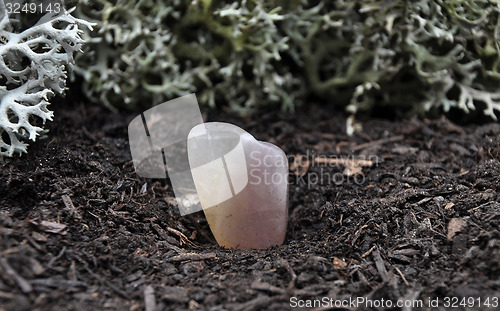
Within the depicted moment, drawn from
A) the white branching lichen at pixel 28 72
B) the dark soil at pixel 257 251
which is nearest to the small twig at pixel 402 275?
the dark soil at pixel 257 251

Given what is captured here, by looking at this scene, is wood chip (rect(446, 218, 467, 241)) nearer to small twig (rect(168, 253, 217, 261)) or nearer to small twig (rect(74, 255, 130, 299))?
small twig (rect(168, 253, 217, 261))

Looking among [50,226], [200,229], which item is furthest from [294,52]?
[50,226]

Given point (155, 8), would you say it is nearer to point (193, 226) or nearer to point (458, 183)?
point (193, 226)

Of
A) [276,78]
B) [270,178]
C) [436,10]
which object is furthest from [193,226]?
[436,10]

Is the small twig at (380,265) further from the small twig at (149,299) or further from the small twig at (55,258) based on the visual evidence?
the small twig at (55,258)
